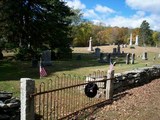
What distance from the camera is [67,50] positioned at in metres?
34.4

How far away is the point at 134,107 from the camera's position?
10859mm

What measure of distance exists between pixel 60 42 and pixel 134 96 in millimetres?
21537

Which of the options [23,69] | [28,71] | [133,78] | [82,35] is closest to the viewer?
[133,78]

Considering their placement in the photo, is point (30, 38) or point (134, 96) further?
point (30, 38)

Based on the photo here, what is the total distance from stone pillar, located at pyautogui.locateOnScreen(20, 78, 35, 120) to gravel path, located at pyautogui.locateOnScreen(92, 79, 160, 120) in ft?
9.47

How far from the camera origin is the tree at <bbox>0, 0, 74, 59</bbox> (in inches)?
1080

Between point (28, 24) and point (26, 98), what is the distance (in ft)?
73.3

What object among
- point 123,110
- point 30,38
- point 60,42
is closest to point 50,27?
point 30,38

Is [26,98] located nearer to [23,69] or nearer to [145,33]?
[23,69]

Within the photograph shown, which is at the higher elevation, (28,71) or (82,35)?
(82,35)

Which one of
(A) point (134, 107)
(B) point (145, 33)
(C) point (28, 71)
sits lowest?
(A) point (134, 107)

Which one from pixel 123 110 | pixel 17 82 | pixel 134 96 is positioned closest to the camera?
pixel 123 110

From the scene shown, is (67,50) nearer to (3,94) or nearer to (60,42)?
(60,42)

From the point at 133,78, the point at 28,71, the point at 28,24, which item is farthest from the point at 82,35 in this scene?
the point at 133,78
